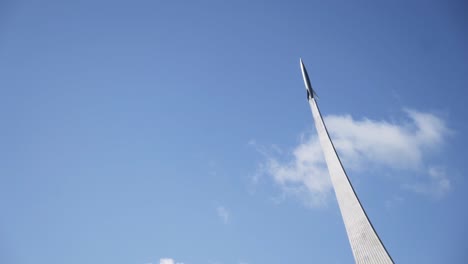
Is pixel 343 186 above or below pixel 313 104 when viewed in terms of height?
below

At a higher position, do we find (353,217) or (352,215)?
(352,215)

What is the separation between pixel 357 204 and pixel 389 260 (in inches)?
339

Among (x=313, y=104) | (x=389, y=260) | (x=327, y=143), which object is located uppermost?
(x=313, y=104)

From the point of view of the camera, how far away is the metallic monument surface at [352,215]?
109 feet

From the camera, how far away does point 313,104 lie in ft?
182

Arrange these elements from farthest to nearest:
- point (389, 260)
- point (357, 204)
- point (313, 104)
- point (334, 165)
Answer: point (313, 104)
point (334, 165)
point (357, 204)
point (389, 260)

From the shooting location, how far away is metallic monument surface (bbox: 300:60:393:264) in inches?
1307

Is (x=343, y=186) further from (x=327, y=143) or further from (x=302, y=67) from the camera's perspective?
(x=302, y=67)

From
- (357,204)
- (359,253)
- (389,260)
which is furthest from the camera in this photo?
(357,204)

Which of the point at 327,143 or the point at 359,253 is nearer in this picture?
the point at 359,253

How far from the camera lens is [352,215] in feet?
128

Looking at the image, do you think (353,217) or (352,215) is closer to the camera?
(353,217)

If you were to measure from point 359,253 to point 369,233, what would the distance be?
2164 mm

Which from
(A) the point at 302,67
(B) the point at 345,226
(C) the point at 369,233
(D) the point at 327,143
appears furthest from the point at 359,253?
(A) the point at 302,67
